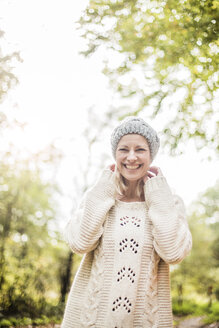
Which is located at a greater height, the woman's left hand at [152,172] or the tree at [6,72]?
the tree at [6,72]

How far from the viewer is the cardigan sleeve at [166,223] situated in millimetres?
1870

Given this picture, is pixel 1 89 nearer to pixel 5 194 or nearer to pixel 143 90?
pixel 143 90

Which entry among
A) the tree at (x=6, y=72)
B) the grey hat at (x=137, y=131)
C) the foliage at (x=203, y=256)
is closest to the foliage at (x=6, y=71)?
the tree at (x=6, y=72)

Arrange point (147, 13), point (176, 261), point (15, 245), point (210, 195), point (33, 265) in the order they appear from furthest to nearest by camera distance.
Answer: point (210, 195)
point (15, 245)
point (33, 265)
point (147, 13)
point (176, 261)

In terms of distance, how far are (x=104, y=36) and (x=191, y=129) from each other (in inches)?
66.7

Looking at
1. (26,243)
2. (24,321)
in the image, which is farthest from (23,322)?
(26,243)

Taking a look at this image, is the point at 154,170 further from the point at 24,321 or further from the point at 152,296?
the point at 24,321

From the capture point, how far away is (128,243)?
200 centimetres

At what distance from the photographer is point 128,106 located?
4.20 m

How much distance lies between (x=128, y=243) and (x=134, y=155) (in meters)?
0.64

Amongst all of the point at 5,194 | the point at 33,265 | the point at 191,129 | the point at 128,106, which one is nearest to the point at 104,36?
the point at 128,106

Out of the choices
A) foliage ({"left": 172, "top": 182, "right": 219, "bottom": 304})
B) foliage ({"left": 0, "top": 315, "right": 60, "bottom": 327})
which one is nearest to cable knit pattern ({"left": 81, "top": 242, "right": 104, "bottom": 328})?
foliage ({"left": 0, "top": 315, "right": 60, "bottom": 327})

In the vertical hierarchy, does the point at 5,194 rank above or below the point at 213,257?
above

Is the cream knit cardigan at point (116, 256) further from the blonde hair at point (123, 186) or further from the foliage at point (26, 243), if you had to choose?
the foliage at point (26, 243)
